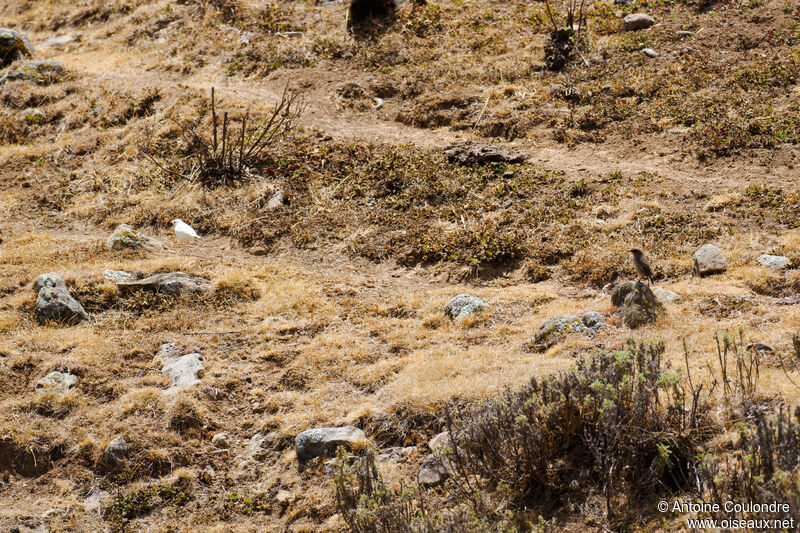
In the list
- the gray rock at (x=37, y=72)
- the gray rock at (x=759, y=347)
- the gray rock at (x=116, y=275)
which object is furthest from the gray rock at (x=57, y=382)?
the gray rock at (x=37, y=72)

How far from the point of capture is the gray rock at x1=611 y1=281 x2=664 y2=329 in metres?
6.55

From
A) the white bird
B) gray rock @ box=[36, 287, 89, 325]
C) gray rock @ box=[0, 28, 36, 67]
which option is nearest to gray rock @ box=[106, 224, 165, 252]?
the white bird

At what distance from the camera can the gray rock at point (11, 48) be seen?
1730 centimetres

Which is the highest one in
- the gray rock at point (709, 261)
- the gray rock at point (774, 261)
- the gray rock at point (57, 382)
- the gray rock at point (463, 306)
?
the gray rock at point (774, 261)

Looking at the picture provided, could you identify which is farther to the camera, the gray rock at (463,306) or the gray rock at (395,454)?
the gray rock at (463,306)

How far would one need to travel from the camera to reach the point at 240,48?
15.9m

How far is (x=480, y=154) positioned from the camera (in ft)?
36.0

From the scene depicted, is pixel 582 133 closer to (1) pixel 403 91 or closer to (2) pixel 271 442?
(1) pixel 403 91

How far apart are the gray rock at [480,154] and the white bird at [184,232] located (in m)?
4.29

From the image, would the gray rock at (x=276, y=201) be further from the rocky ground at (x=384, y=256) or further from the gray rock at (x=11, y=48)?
the gray rock at (x=11, y=48)

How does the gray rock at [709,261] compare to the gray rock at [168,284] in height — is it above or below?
above

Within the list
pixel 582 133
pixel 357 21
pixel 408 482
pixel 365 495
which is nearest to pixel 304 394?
pixel 408 482

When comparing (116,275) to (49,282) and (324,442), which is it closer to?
(49,282)

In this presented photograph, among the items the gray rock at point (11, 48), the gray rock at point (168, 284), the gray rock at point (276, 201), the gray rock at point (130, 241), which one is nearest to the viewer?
the gray rock at point (168, 284)
